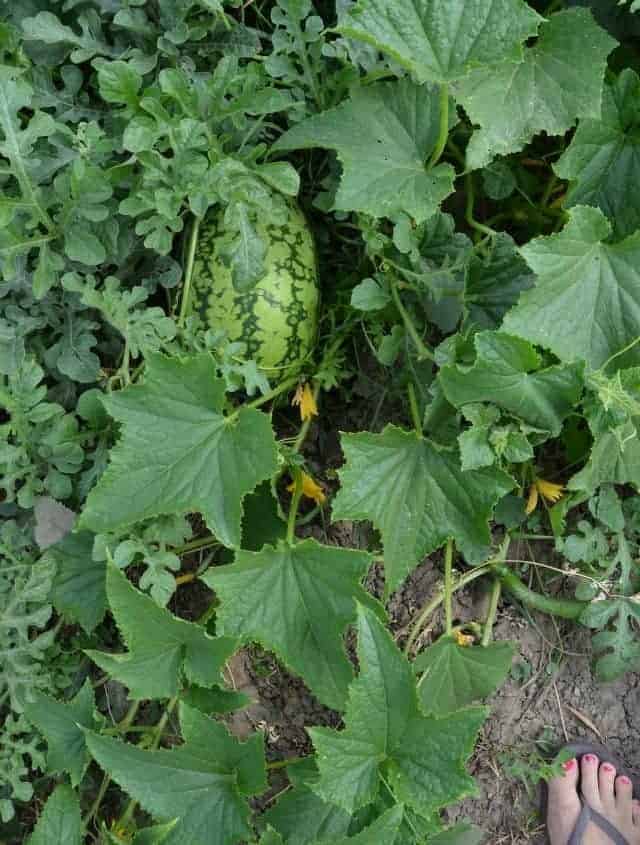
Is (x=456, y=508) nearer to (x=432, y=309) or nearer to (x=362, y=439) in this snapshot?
(x=362, y=439)

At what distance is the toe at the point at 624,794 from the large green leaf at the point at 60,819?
1488mm

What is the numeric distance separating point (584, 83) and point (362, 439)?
793mm

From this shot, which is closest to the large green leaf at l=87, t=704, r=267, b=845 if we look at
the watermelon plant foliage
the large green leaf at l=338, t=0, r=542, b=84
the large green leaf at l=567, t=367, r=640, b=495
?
the watermelon plant foliage

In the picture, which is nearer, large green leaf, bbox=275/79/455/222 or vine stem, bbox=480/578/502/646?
large green leaf, bbox=275/79/455/222

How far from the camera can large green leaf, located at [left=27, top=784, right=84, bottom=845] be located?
170 centimetres

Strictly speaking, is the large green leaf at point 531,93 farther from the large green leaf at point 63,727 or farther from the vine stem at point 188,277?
the large green leaf at point 63,727

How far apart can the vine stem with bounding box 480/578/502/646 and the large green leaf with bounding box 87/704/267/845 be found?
29.3 inches

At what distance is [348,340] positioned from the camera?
2.13 m

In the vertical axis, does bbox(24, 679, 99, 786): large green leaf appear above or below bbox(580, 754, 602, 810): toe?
Answer: above

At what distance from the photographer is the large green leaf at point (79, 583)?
1.86m

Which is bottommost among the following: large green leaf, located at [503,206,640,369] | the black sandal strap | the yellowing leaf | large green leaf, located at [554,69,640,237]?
the black sandal strap

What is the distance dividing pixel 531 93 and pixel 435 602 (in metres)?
1.19

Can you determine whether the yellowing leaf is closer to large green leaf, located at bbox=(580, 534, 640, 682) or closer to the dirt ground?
large green leaf, located at bbox=(580, 534, 640, 682)

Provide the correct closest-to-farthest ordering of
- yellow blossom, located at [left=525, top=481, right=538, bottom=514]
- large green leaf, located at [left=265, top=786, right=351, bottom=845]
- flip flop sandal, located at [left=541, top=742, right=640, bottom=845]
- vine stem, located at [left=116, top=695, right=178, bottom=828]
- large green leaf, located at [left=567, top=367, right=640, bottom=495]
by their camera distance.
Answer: large green leaf, located at [left=567, top=367, right=640, bottom=495] → large green leaf, located at [left=265, top=786, right=351, bottom=845] → vine stem, located at [left=116, top=695, right=178, bottom=828] → yellow blossom, located at [left=525, top=481, right=538, bottom=514] → flip flop sandal, located at [left=541, top=742, right=640, bottom=845]
